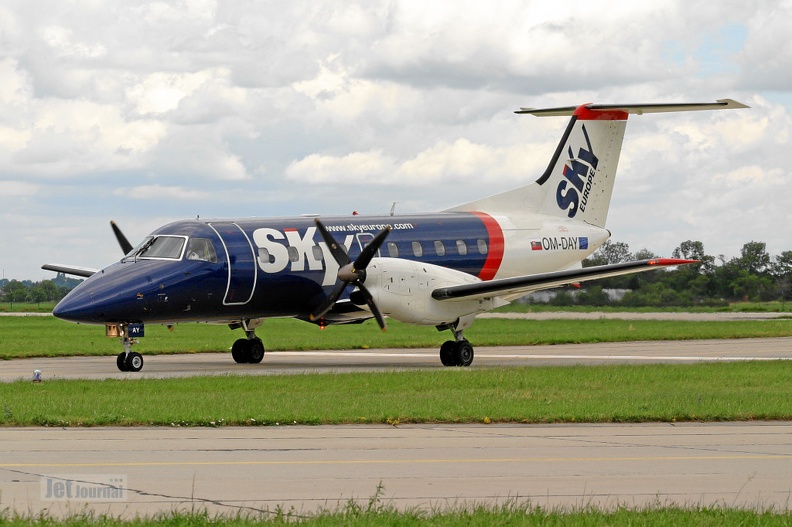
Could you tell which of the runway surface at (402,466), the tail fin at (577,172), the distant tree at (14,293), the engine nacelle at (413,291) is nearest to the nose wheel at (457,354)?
the engine nacelle at (413,291)

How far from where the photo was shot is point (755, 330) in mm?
44156

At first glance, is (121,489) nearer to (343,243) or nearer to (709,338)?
(343,243)

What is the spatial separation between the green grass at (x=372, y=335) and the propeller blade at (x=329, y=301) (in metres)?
8.42

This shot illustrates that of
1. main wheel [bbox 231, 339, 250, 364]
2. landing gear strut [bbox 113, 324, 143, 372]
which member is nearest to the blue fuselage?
landing gear strut [bbox 113, 324, 143, 372]

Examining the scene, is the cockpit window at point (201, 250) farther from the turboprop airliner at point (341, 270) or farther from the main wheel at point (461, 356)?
the main wheel at point (461, 356)

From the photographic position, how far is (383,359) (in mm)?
30797

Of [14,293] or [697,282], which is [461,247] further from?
[14,293]

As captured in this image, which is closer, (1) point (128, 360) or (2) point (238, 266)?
(1) point (128, 360)

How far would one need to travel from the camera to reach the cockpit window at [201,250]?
25844 millimetres

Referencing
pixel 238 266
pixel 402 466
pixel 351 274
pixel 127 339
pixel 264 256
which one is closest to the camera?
pixel 402 466

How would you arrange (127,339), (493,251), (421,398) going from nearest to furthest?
(421,398) < (127,339) < (493,251)

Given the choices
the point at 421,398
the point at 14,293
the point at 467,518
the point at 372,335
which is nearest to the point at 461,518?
the point at 467,518

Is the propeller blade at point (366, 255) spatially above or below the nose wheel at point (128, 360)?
above

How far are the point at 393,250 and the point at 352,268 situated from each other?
10.4 ft
